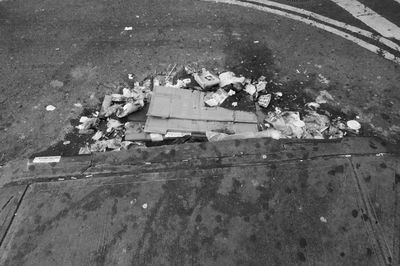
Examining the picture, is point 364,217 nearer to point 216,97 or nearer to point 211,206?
point 211,206

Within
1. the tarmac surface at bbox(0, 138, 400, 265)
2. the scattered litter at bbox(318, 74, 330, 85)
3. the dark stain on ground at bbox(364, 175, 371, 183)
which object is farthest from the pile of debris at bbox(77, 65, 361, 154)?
the dark stain on ground at bbox(364, 175, 371, 183)

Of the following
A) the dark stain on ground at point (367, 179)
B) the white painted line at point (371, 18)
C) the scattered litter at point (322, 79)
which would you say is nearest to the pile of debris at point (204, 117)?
the scattered litter at point (322, 79)

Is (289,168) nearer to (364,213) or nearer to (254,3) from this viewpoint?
(364,213)

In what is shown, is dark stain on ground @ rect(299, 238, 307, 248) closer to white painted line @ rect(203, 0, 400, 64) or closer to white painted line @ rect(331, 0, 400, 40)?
white painted line @ rect(203, 0, 400, 64)

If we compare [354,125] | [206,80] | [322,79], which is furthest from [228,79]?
[354,125]

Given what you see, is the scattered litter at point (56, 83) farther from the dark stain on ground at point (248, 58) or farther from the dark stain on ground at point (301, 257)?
the dark stain on ground at point (301, 257)

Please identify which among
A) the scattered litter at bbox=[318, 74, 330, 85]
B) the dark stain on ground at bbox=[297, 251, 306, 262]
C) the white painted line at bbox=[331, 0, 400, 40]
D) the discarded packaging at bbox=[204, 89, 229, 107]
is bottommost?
the discarded packaging at bbox=[204, 89, 229, 107]
